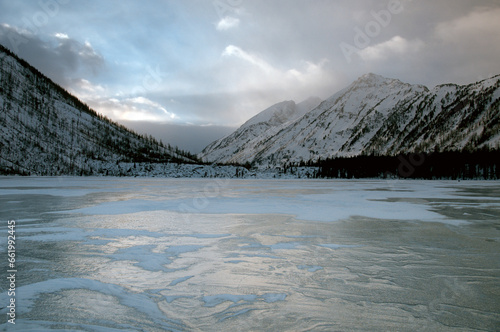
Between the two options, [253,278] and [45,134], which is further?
[45,134]

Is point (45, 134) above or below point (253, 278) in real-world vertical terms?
above

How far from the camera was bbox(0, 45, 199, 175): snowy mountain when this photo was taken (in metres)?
135

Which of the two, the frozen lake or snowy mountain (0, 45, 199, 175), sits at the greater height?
snowy mountain (0, 45, 199, 175)

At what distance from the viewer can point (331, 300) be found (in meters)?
5.59

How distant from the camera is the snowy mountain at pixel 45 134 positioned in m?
135

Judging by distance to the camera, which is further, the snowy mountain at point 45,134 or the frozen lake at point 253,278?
the snowy mountain at point 45,134

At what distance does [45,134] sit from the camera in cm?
15600

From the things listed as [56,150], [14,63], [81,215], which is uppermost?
[14,63]

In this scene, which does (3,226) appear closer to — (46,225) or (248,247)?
(46,225)

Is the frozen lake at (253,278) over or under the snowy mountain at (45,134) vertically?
under

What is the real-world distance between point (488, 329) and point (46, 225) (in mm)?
14946

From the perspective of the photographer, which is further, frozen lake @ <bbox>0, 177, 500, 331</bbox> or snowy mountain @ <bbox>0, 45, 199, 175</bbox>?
snowy mountain @ <bbox>0, 45, 199, 175</bbox>

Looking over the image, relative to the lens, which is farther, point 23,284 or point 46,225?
point 46,225

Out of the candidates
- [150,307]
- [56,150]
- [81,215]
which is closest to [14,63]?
[56,150]
